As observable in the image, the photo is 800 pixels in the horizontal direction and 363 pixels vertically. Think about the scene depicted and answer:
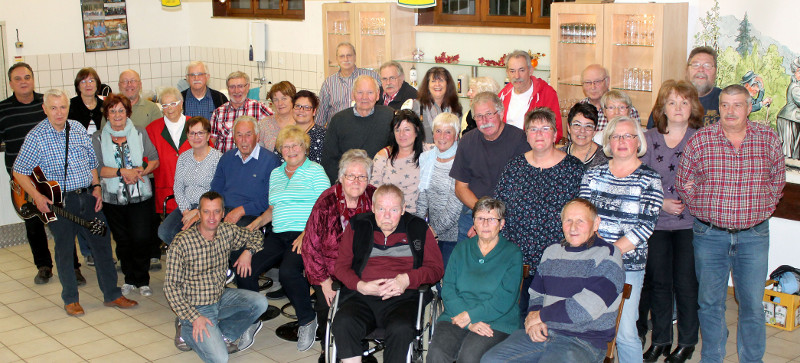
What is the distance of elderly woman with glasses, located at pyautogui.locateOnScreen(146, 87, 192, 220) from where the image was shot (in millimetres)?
6297

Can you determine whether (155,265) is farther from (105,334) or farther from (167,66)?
(167,66)

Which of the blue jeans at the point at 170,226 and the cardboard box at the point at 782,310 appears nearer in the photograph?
the cardboard box at the point at 782,310

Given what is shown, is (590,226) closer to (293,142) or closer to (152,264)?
(293,142)

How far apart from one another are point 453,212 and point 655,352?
1.51 meters

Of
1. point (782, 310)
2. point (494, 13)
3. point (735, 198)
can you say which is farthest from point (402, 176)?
point (494, 13)

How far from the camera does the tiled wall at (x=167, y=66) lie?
929 cm

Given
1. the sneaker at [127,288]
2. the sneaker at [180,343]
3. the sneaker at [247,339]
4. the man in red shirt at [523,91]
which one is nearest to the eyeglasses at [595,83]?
the man in red shirt at [523,91]

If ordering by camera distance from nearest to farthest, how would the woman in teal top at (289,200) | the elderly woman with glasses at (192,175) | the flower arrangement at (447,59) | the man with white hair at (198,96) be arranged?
the woman in teal top at (289,200)
the elderly woman with glasses at (192,175)
the man with white hair at (198,96)
the flower arrangement at (447,59)

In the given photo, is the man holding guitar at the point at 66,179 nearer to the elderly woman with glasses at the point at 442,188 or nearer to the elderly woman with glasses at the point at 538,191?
the elderly woman with glasses at the point at 442,188

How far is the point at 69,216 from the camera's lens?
223 inches

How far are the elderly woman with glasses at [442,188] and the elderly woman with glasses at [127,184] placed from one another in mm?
2380

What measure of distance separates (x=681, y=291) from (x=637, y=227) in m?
0.83

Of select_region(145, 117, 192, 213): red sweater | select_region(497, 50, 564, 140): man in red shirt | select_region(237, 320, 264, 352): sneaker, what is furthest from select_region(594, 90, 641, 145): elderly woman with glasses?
select_region(145, 117, 192, 213): red sweater

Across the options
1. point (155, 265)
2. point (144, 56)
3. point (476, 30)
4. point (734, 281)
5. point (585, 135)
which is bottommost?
point (155, 265)
